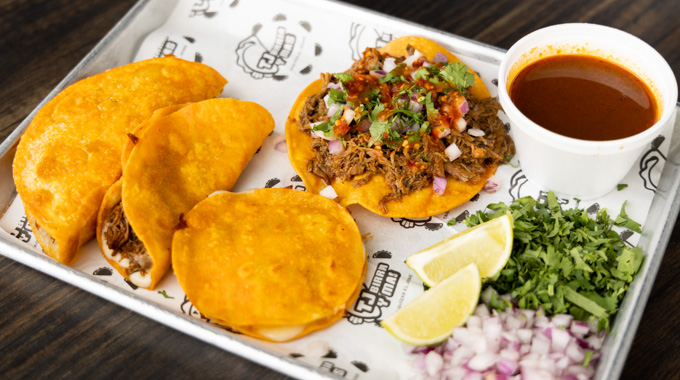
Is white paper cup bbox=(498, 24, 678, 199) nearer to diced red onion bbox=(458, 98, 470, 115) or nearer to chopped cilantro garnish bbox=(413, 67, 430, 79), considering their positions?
diced red onion bbox=(458, 98, 470, 115)

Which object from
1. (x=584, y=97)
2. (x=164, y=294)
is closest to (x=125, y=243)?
(x=164, y=294)

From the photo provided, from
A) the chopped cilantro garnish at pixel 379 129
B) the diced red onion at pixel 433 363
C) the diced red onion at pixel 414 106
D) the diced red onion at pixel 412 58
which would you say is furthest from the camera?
the diced red onion at pixel 412 58

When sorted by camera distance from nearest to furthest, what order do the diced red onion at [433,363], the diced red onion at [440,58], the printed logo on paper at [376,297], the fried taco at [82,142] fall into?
the diced red onion at [433,363], the printed logo on paper at [376,297], the fried taco at [82,142], the diced red onion at [440,58]

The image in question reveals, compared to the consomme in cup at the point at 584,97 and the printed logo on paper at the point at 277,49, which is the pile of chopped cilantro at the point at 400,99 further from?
the printed logo on paper at the point at 277,49

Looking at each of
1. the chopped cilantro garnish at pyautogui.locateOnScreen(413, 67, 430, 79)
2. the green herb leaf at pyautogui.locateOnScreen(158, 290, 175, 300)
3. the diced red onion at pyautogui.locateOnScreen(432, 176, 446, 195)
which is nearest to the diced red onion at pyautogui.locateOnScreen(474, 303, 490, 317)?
the diced red onion at pyautogui.locateOnScreen(432, 176, 446, 195)

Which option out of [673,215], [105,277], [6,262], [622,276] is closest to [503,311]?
[622,276]

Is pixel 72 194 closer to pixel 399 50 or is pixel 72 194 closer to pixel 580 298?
pixel 399 50

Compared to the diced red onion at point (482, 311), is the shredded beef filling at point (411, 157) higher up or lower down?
higher up

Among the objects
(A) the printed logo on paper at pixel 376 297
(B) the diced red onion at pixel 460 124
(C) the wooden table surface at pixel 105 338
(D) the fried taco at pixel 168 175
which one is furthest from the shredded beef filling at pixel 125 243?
(B) the diced red onion at pixel 460 124
